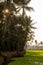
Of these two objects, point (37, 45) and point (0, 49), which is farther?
point (37, 45)

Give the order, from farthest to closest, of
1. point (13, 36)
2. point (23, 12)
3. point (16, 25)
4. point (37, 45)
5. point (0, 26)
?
point (37, 45), point (23, 12), point (16, 25), point (13, 36), point (0, 26)

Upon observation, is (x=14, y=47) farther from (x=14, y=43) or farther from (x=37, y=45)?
(x=37, y=45)

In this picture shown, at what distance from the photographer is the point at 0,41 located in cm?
2425

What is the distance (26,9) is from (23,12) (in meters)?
0.90

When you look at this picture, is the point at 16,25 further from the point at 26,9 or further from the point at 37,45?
the point at 37,45

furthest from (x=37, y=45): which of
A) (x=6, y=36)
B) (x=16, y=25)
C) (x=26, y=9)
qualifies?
(x=6, y=36)

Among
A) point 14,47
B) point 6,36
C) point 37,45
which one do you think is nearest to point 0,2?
point 6,36

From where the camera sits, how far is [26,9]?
36.1 m

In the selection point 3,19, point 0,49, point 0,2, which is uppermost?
point 0,2

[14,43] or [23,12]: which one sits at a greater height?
[23,12]

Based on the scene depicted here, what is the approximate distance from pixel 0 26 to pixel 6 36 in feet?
4.91

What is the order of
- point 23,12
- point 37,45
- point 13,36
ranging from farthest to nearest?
point 37,45
point 23,12
point 13,36

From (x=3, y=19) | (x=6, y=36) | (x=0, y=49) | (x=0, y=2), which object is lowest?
(x=0, y=49)

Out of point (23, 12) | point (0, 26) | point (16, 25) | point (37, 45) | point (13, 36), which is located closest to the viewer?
point (0, 26)
